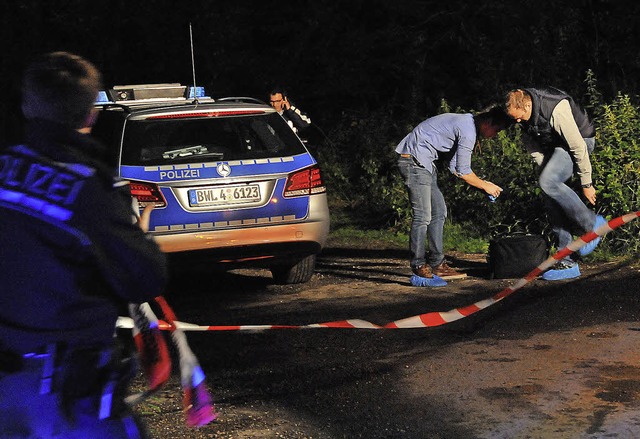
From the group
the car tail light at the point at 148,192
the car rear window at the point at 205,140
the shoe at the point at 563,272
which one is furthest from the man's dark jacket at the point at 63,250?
the shoe at the point at 563,272

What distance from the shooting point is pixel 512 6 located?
17969 mm

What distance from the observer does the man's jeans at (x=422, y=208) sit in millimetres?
9203

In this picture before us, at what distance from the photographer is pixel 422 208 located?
9234mm

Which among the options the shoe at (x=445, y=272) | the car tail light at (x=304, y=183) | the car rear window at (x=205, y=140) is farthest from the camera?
the shoe at (x=445, y=272)

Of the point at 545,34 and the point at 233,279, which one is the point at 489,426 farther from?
the point at 545,34

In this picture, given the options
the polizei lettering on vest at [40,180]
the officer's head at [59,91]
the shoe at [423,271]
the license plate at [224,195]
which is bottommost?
the shoe at [423,271]

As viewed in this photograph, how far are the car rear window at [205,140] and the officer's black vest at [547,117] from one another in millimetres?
1780

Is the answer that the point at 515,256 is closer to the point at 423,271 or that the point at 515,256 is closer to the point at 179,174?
the point at 423,271

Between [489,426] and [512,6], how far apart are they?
533 inches

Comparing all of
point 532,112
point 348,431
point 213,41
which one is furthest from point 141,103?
point 213,41

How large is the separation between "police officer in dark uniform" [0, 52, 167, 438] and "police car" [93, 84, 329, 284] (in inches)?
223

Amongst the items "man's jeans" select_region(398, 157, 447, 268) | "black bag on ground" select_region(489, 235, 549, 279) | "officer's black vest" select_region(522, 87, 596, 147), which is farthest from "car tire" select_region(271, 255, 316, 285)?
"officer's black vest" select_region(522, 87, 596, 147)

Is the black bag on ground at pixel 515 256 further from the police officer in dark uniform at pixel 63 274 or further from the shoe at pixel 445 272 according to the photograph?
the police officer in dark uniform at pixel 63 274

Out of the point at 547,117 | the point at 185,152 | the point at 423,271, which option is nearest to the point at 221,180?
the point at 185,152
